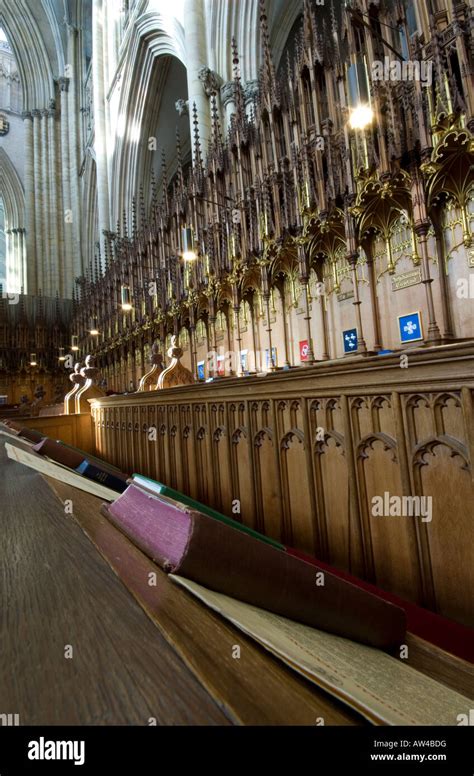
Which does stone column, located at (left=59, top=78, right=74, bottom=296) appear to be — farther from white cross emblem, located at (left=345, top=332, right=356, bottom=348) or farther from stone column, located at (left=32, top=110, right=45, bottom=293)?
white cross emblem, located at (left=345, top=332, right=356, bottom=348)

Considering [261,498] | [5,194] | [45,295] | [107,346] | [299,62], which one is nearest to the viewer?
[261,498]

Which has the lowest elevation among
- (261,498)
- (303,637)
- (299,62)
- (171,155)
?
(261,498)

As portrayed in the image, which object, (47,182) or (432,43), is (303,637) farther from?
(47,182)

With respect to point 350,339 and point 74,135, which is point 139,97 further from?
point 350,339

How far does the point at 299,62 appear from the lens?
496 centimetres

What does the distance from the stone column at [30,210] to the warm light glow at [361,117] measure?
16.8m

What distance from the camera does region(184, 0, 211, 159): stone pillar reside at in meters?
7.47

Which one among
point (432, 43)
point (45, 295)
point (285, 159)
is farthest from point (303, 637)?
point (45, 295)

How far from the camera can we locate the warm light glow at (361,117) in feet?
12.2

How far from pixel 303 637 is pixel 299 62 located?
6302 mm

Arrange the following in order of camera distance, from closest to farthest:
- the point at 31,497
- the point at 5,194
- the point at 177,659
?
the point at 177,659, the point at 31,497, the point at 5,194

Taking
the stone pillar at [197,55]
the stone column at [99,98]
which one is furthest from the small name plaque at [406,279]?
the stone column at [99,98]

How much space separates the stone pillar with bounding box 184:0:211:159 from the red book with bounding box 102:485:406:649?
335 inches

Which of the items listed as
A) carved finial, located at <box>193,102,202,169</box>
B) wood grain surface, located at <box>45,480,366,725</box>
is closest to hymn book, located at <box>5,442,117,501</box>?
wood grain surface, located at <box>45,480,366,725</box>
